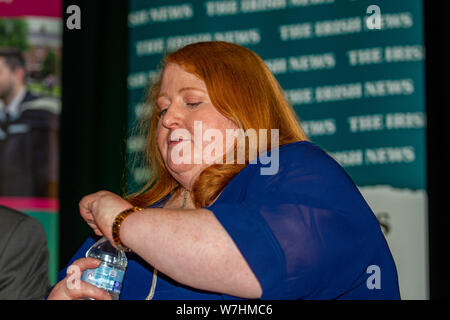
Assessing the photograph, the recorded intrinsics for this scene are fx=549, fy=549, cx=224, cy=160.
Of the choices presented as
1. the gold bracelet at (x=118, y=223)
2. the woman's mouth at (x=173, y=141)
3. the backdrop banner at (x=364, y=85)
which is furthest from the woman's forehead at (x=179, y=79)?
the backdrop banner at (x=364, y=85)

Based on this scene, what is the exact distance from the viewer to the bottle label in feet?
3.72

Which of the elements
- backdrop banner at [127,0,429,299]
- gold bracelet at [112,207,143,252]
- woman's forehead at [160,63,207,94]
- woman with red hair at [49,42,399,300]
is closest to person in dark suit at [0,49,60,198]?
backdrop banner at [127,0,429,299]

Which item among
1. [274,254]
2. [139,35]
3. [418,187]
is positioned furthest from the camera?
[139,35]

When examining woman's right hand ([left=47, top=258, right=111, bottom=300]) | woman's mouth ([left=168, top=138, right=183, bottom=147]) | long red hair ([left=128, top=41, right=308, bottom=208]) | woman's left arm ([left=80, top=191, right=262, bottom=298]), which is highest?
long red hair ([left=128, top=41, right=308, bottom=208])

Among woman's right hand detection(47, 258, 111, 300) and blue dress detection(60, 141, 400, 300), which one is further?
woman's right hand detection(47, 258, 111, 300)

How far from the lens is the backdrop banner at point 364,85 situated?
91.4 inches

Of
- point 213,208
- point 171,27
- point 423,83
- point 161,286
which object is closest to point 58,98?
point 171,27

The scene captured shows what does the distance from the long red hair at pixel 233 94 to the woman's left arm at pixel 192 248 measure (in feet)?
0.96

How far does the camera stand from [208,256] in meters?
0.88

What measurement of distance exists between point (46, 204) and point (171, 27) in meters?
1.17

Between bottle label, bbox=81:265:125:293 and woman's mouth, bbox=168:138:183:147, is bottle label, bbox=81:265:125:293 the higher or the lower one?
the lower one

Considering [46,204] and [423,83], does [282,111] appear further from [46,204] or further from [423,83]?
[46,204]

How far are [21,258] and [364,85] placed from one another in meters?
1.80

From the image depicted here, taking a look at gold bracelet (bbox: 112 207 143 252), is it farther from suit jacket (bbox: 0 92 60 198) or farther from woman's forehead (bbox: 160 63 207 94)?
suit jacket (bbox: 0 92 60 198)
